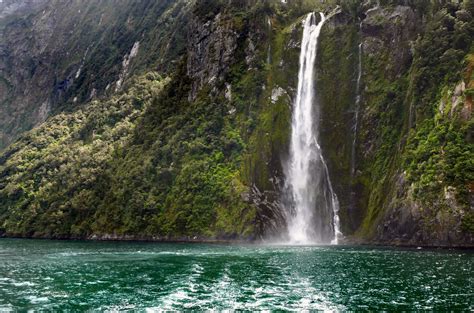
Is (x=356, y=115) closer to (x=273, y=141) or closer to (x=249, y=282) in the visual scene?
(x=273, y=141)

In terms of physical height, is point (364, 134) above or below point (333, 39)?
below

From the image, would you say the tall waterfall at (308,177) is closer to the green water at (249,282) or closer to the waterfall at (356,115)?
the waterfall at (356,115)

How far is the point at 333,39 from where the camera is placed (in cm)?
8681

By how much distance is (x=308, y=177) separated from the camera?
7694 centimetres

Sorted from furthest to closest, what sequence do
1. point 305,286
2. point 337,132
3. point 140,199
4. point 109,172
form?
point 109,172 < point 140,199 < point 337,132 < point 305,286

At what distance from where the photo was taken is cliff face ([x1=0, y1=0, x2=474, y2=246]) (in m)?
61.0

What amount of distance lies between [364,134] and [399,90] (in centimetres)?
827

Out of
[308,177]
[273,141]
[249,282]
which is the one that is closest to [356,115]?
[308,177]

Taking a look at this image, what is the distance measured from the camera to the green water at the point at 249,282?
27531 mm

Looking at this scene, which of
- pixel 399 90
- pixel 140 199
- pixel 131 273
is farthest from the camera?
pixel 140 199

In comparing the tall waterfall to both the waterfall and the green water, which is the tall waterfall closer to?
the waterfall

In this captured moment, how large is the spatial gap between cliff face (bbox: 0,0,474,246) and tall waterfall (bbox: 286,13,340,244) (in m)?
1.54

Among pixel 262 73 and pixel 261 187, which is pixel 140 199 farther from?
pixel 262 73

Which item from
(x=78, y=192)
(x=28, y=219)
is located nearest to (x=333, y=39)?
(x=78, y=192)
